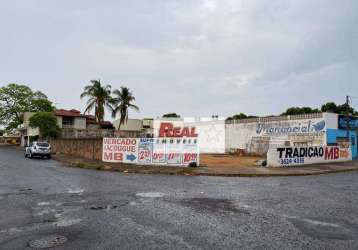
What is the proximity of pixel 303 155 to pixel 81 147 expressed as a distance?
21178 millimetres

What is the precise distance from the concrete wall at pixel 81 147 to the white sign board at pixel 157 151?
3699 millimetres

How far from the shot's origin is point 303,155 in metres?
23.6

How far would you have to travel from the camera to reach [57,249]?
507cm

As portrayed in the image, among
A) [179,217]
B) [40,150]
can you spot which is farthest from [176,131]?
[179,217]

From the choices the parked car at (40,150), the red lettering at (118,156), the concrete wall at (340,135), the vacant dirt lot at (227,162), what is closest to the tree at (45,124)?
the parked car at (40,150)

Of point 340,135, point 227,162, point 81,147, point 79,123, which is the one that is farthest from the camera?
point 79,123

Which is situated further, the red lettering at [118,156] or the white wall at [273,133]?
the white wall at [273,133]

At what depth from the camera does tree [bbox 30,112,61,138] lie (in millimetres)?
50281

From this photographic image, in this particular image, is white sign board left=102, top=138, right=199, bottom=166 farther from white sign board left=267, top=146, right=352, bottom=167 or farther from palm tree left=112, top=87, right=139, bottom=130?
palm tree left=112, top=87, right=139, bottom=130

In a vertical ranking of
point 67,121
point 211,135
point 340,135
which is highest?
point 67,121

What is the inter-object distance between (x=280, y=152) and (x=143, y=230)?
57.8ft

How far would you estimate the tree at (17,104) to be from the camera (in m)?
69.3

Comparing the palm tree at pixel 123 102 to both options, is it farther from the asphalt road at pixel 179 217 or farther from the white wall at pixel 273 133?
the asphalt road at pixel 179 217

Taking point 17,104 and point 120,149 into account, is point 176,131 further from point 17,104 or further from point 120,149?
point 17,104
